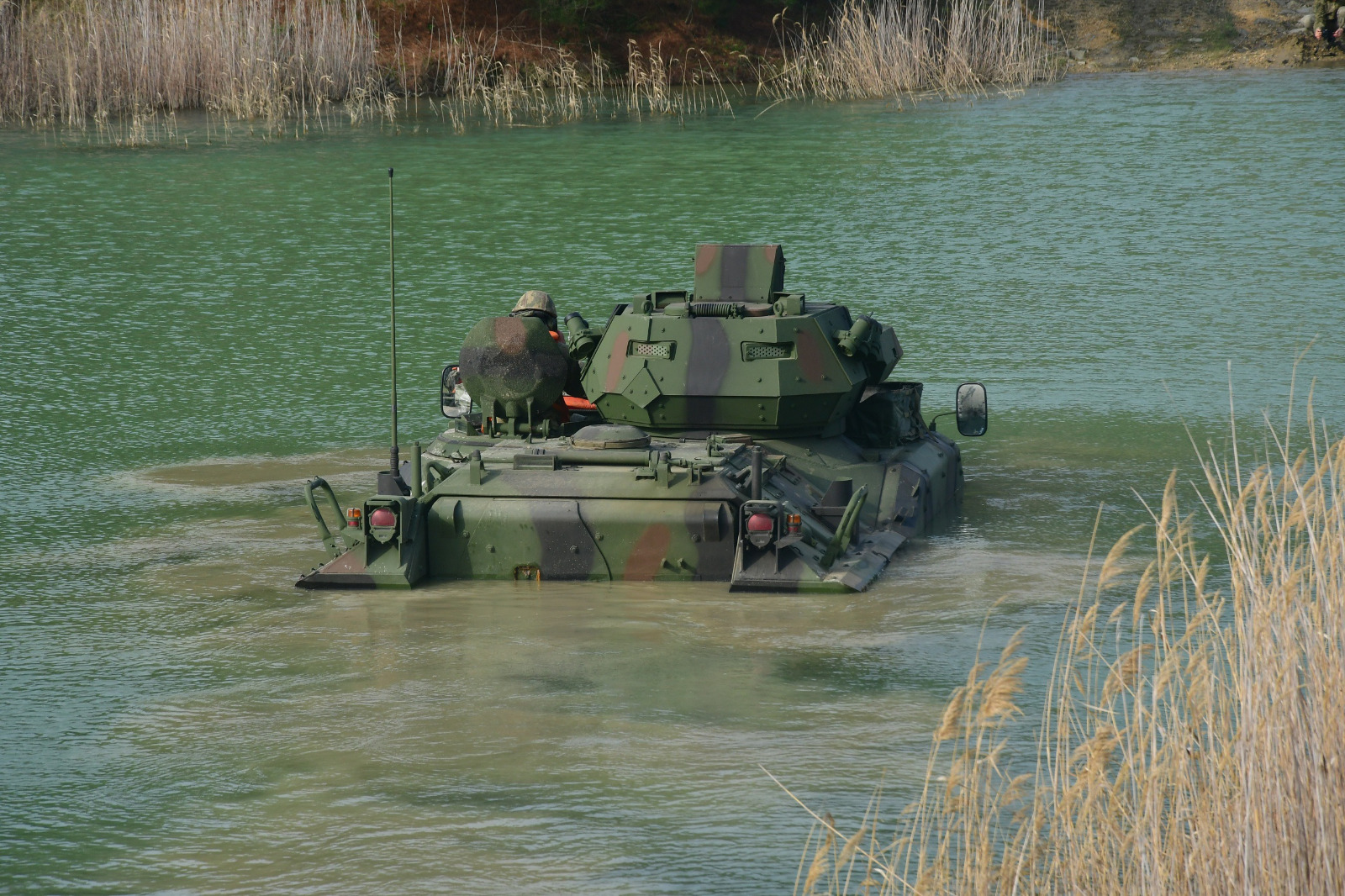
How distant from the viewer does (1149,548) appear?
38.6ft

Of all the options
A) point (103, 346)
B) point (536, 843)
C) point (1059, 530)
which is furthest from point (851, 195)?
point (536, 843)

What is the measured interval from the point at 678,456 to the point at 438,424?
18.9ft

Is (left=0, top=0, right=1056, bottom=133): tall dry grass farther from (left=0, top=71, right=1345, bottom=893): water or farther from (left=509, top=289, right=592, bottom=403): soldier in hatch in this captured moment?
(left=509, top=289, right=592, bottom=403): soldier in hatch

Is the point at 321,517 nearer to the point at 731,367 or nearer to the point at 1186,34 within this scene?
the point at 731,367

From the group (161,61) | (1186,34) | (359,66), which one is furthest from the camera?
(1186,34)

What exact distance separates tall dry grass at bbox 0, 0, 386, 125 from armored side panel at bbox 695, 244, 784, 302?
64.7ft

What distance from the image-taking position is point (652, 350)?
11.8 m

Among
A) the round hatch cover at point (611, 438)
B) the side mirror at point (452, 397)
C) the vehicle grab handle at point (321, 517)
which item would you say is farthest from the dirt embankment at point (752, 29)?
the vehicle grab handle at point (321, 517)

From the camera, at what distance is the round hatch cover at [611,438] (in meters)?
11.1

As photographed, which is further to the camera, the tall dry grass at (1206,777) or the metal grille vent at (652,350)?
the metal grille vent at (652,350)

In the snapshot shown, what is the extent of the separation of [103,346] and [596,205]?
355 inches

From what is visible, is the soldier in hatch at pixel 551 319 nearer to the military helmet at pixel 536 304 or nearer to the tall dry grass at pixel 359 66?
Answer: the military helmet at pixel 536 304

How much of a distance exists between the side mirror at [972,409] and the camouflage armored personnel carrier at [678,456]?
0.01m

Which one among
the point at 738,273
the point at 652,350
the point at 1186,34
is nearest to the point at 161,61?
the point at 738,273
